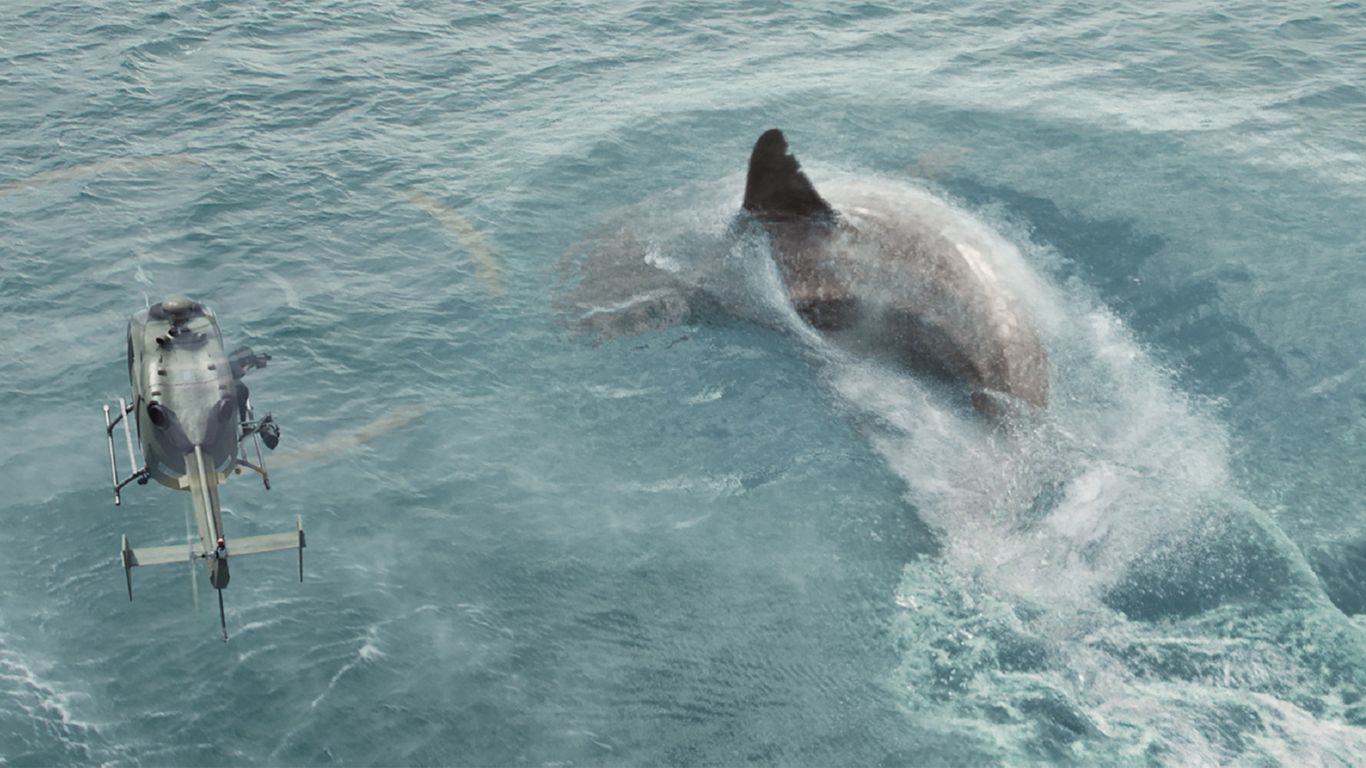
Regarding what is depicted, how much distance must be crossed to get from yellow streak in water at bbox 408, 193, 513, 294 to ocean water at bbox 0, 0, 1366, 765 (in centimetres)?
14

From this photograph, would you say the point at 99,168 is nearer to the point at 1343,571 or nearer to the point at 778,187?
the point at 778,187

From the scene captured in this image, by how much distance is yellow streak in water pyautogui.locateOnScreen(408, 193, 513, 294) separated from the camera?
96.1 feet

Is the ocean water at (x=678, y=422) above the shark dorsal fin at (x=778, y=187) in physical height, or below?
below

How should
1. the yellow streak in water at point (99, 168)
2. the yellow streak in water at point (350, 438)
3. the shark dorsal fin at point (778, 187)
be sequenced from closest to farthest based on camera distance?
the yellow streak in water at point (350, 438)
the shark dorsal fin at point (778, 187)
the yellow streak in water at point (99, 168)

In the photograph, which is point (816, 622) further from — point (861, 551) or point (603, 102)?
point (603, 102)

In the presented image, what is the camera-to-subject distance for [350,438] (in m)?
24.0

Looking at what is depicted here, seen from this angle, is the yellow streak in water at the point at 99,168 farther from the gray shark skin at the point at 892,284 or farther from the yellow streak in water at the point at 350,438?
the gray shark skin at the point at 892,284

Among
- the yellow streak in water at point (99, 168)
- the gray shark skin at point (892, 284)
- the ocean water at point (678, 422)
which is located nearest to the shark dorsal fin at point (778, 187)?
the gray shark skin at point (892, 284)

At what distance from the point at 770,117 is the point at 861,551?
1829 centimetres

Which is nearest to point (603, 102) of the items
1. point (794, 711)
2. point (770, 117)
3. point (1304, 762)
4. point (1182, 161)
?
point (770, 117)

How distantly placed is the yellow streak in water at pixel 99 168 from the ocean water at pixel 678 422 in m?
0.15

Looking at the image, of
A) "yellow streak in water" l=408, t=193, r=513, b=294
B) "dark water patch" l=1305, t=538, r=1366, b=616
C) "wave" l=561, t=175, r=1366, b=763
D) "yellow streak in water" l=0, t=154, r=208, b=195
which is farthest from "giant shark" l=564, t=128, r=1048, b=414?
"yellow streak in water" l=0, t=154, r=208, b=195

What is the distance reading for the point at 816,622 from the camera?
1980 centimetres

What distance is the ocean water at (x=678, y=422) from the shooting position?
18.4 metres
